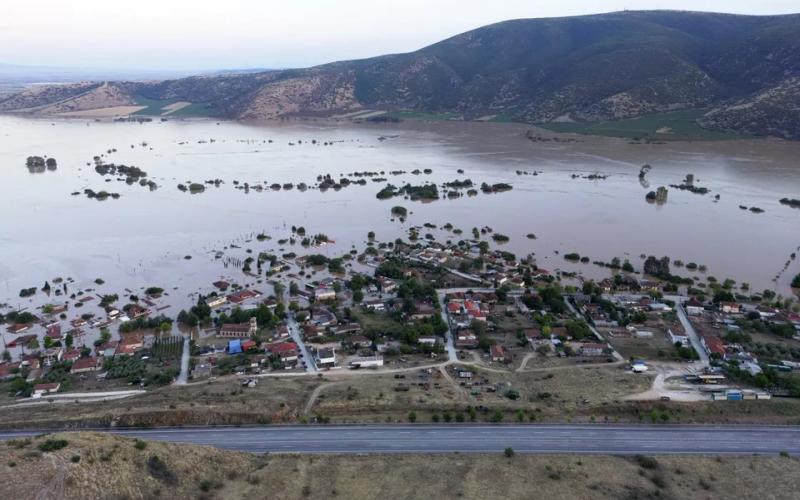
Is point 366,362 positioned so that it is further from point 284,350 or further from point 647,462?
point 647,462

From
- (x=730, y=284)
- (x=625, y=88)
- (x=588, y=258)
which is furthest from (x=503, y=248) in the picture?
(x=625, y=88)

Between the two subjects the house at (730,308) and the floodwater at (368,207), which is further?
the floodwater at (368,207)

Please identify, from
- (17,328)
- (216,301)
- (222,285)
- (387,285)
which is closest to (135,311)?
(216,301)

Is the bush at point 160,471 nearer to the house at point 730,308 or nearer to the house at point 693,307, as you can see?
the house at point 693,307

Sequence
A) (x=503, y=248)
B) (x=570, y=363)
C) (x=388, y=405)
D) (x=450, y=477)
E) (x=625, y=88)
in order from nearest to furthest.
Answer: (x=450, y=477), (x=388, y=405), (x=570, y=363), (x=503, y=248), (x=625, y=88)

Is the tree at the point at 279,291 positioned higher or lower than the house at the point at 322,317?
higher

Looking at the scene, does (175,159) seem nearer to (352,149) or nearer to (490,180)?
(352,149)

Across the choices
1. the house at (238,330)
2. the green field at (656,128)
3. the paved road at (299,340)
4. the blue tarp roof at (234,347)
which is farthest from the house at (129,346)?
the green field at (656,128)
